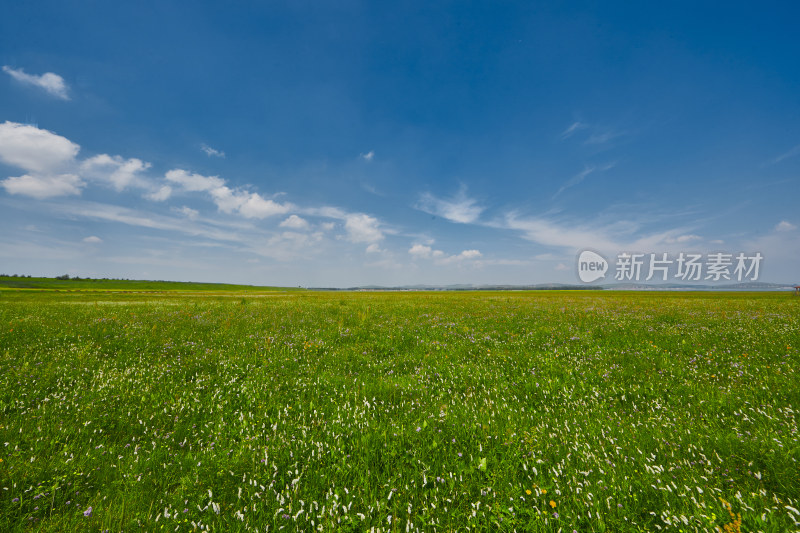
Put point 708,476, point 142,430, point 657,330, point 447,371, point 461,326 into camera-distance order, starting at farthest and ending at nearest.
Answer: point 461,326, point 657,330, point 447,371, point 142,430, point 708,476

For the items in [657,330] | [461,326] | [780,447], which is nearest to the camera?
[780,447]

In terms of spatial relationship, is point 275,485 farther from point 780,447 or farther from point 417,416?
point 780,447

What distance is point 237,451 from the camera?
465 cm

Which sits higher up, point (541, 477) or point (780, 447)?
point (780, 447)

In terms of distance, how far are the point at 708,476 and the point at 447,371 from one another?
516cm

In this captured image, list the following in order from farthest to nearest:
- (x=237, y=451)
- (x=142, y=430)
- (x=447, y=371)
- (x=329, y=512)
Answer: (x=447, y=371) < (x=142, y=430) < (x=237, y=451) < (x=329, y=512)

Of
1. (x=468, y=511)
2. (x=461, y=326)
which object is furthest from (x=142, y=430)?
(x=461, y=326)

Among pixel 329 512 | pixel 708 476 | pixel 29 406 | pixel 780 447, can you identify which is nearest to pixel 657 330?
pixel 780 447

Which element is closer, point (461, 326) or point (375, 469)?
point (375, 469)

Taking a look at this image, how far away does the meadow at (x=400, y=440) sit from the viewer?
350 centimetres

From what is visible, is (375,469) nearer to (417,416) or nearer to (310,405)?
(417,416)

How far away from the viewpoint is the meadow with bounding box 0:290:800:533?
350 cm

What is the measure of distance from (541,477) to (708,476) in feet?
6.97

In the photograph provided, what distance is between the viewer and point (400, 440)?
4.97 m
